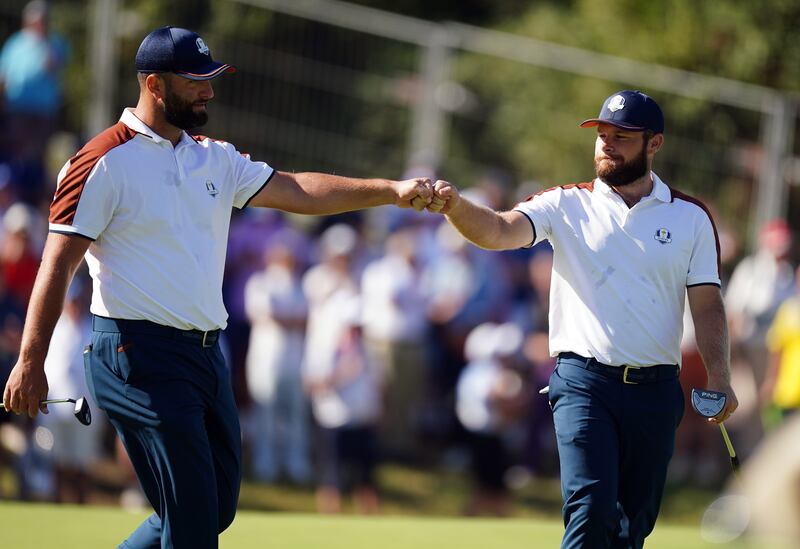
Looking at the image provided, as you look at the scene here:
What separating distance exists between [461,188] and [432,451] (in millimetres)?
2993

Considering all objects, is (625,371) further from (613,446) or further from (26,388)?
(26,388)

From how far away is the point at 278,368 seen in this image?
12016 millimetres

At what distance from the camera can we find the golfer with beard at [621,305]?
576 centimetres


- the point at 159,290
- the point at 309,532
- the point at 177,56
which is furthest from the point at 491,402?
the point at 177,56

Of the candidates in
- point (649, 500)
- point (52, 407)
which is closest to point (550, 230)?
point (649, 500)

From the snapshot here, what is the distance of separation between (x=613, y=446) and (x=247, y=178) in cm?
203

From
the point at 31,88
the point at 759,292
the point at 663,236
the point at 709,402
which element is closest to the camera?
the point at 709,402

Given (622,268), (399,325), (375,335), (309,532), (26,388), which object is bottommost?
(309,532)

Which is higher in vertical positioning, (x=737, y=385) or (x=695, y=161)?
(x=695, y=161)

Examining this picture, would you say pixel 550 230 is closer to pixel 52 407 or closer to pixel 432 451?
pixel 52 407

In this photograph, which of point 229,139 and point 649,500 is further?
point 229,139

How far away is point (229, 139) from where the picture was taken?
508 inches

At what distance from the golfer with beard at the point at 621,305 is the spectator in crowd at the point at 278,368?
6059mm

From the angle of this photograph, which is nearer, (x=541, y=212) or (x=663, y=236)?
(x=663, y=236)
